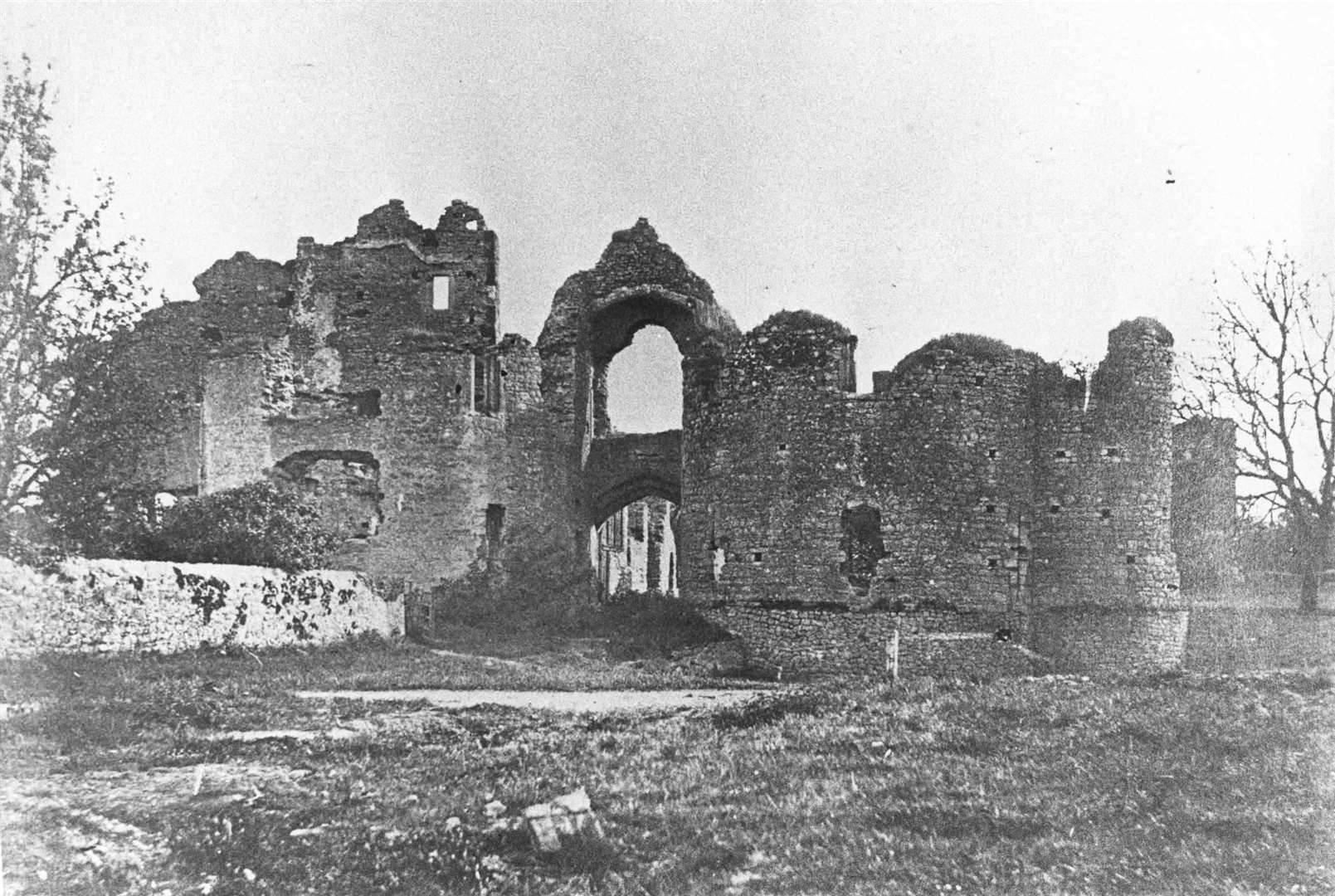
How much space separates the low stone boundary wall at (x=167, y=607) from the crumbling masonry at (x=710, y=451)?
255 cm

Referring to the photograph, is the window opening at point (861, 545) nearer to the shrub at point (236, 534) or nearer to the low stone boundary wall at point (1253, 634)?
the low stone boundary wall at point (1253, 634)

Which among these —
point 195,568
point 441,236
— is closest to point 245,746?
point 195,568

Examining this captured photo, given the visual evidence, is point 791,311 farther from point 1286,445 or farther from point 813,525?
point 1286,445

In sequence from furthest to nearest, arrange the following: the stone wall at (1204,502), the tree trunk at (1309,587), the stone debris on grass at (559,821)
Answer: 1. the stone wall at (1204,502)
2. the tree trunk at (1309,587)
3. the stone debris on grass at (559,821)

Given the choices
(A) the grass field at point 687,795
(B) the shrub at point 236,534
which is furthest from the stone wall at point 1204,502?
(B) the shrub at point 236,534

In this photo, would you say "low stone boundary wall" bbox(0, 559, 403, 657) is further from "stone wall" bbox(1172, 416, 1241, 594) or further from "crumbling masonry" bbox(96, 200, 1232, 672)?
"stone wall" bbox(1172, 416, 1241, 594)

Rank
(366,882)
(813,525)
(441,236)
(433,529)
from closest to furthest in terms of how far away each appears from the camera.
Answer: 1. (366,882)
2. (813,525)
3. (433,529)
4. (441,236)

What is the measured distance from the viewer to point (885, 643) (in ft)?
58.4

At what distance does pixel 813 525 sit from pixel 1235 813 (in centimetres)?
1199

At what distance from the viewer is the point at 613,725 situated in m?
9.88

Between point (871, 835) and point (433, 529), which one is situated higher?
point (433, 529)

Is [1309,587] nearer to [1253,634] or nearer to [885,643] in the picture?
[1253,634]

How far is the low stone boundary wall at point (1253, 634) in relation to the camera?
19.2m

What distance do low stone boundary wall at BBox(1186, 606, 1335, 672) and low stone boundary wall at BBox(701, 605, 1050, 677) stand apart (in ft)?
11.4
